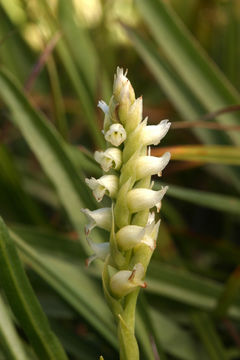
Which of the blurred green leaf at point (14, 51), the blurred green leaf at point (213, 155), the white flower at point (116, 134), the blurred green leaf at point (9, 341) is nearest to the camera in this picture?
the white flower at point (116, 134)

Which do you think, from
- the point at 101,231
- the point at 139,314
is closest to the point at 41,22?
the point at 101,231

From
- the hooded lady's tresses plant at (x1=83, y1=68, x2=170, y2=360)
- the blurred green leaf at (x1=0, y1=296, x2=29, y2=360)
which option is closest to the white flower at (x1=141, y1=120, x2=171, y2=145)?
the hooded lady's tresses plant at (x1=83, y1=68, x2=170, y2=360)

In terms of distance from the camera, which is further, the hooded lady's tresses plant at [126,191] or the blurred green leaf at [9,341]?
the blurred green leaf at [9,341]

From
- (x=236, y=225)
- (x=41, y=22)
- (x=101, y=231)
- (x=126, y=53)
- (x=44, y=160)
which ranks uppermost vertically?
(x=126, y=53)

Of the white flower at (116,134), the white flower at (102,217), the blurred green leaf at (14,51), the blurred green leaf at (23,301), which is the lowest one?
the blurred green leaf at (23,301)

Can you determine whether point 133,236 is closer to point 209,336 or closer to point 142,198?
point 142,198

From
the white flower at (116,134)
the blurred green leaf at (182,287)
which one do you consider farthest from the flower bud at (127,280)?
the blurred green leaf at (182,287)

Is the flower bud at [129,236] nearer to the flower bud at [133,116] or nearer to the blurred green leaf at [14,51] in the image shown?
the flower bud at [133,116]

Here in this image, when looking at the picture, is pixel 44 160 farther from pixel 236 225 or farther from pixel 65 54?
pixel 236 225

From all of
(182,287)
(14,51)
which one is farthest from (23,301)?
(14,51)
